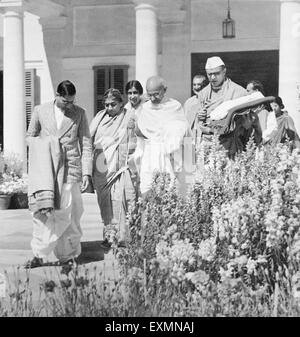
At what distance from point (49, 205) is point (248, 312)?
3091 mm

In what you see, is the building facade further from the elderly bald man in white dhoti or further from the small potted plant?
the elderly bald man in white dhoti

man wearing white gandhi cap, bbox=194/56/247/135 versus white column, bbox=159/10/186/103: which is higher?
white column, bbox=159/10/186/103

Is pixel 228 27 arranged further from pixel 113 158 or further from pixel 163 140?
pixel 163 140

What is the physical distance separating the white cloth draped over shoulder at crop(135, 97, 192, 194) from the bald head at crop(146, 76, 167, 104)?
3.7 inches

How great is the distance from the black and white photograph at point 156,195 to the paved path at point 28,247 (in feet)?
0.08

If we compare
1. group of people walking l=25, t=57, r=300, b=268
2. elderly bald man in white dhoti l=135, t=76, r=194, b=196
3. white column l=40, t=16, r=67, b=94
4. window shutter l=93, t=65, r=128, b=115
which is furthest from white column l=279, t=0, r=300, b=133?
elderly bald man in white dhoti l=135, t=76, r=194, b=196

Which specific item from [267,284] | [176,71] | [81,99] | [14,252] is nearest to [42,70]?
[81,99]

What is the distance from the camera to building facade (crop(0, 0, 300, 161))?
15.9 m

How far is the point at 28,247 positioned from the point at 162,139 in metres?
1.84

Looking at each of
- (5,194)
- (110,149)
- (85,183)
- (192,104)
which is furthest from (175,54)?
(85,183)

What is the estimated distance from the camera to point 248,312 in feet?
15.0

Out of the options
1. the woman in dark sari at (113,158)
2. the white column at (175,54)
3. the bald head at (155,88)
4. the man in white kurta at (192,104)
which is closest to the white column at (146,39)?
the white column at (175,54)

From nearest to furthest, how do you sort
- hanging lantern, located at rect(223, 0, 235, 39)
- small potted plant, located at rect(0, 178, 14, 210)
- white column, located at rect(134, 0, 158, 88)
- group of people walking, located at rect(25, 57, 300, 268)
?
1. group of people walking, located at rect(25, 57, 300, 268)
2. small potted plant, located at rect(0, 178, 14, 210)
3. white column, located at rect(134, 0, 158, 88)
4. hanging lantern, located at rect(223, 0, 235, 39)

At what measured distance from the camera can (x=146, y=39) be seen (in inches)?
603
